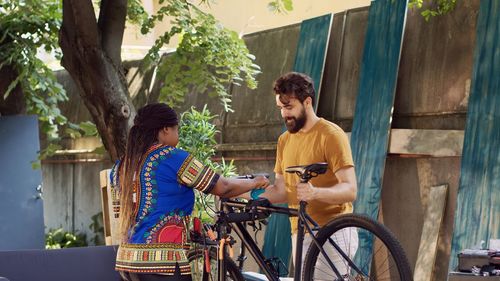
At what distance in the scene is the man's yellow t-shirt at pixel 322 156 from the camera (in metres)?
4.66

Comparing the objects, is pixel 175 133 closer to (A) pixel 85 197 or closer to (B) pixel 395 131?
(B) pixel 395 131

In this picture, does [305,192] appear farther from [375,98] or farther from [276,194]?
[375,98]

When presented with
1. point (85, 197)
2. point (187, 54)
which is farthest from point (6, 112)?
point (187, 54)

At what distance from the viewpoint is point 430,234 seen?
24.2 feet

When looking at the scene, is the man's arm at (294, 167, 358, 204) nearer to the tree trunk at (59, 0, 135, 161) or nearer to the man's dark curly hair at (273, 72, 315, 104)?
the man's dark curly hair at (273, 72, 315, 104)

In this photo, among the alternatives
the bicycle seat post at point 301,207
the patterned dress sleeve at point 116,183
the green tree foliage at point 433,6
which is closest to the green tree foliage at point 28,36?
the green tree foliage at point 433,6

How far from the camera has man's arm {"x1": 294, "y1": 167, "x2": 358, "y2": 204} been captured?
431 centimetres

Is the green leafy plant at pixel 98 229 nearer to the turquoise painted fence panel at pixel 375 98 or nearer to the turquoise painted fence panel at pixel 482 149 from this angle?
the turquoise painted fence panel at pixel 375 98

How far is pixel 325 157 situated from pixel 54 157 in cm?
937

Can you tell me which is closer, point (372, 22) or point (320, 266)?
point (320, 266)

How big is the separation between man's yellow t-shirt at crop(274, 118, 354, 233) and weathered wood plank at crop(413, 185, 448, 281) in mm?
2661

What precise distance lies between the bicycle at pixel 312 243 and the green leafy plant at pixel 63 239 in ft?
26.3

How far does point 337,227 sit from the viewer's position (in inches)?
163

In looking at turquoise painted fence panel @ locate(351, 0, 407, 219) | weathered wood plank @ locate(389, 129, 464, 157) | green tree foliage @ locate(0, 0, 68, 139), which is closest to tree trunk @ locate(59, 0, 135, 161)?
green tree foliage @ locate(0, 0, 68, 139)
